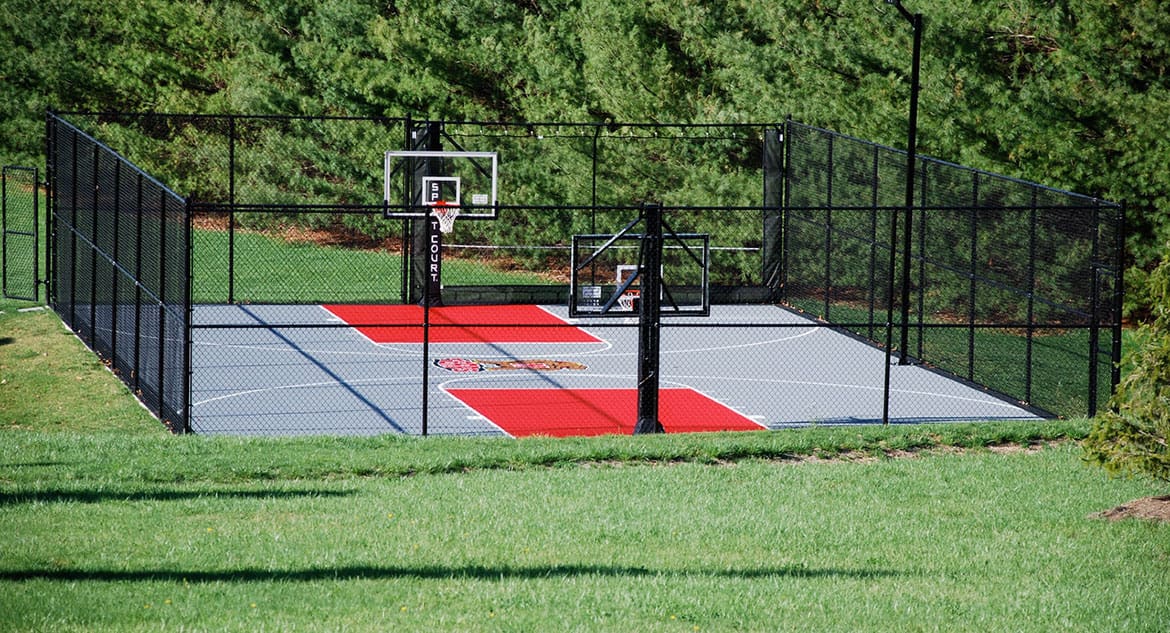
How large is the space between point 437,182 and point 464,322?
2811 mm

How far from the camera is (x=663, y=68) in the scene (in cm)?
3125

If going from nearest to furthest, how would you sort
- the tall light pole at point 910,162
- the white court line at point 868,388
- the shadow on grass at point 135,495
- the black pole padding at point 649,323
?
the shadow on grass at point 135,495, the black pole padding at point 649,323, the tall light pole at point 910,162, the white court line at point 868,388

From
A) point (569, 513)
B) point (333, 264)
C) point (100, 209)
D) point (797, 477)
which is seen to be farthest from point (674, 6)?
point (569, 513)

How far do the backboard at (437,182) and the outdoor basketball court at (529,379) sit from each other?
2068 mm

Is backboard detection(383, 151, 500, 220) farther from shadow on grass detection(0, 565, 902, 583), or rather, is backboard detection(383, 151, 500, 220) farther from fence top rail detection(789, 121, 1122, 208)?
shadow on grass detection(0, 565, 902, 583)

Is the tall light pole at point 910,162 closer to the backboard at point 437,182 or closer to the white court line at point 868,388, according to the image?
the white court line at point 868,388

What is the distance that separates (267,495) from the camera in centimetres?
1250

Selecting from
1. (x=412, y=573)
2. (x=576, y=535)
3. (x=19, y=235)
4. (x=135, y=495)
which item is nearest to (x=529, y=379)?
(x=135, y=495)

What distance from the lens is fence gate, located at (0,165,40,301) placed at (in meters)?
26.8

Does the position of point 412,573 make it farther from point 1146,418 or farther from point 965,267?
point 965,267

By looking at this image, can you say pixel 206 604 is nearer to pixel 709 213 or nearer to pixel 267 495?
pixel 267 495

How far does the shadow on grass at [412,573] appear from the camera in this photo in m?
9.45

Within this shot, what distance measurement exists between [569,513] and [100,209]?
39.6ft

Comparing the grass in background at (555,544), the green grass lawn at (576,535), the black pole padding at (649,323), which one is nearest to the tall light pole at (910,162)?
the green grass lawn at (576,535)
